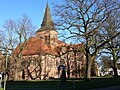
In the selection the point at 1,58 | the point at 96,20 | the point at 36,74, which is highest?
the point at 96,20

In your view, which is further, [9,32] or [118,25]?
[9,32]

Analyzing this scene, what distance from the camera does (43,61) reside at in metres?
72.8

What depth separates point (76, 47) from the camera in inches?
1420

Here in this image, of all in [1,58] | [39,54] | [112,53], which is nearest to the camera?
[112,53]

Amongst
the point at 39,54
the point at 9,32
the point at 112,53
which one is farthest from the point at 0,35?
the point at 112,53

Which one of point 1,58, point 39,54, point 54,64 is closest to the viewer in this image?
point 1,58

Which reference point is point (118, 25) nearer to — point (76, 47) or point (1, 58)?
point (76, 47)

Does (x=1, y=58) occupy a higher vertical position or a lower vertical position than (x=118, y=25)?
lower

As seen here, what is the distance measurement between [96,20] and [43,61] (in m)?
40.7

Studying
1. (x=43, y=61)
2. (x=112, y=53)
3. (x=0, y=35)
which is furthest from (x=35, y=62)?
(x=112, y=53)

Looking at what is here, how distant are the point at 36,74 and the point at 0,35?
25.6 metres

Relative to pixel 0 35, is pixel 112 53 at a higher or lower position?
lower

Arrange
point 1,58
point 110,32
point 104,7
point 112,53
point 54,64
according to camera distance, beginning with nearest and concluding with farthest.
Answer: point 104,7 → point 110,32 → point 112,53 → point 1,58 → point 54,64

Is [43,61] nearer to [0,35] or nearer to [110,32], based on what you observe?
[0,35]
